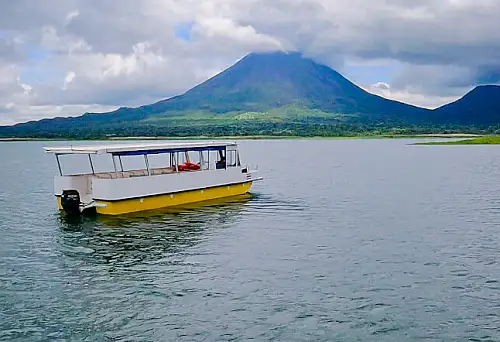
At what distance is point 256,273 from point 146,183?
15095mm

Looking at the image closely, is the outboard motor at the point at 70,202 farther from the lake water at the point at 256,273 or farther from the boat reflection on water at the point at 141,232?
the lake water at the point at 256,273

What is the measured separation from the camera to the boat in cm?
3412

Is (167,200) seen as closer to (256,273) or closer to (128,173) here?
(128,173)

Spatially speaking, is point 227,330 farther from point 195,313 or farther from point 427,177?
point 427,177

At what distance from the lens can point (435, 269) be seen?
2273 centimetres

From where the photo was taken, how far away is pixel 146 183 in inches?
1405

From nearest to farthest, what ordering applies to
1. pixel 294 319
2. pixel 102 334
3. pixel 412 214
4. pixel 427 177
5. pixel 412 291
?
pixel 102 334
pixel 294 319
pixel 412 291
pixel 412 214
pixel 427 177

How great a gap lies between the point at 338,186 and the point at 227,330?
37998 millimetres

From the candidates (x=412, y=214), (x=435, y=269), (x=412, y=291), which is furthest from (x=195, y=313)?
(x=412, y=214)

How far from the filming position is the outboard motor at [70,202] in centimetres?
3412

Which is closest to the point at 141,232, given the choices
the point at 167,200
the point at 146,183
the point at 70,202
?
the point at 146,183

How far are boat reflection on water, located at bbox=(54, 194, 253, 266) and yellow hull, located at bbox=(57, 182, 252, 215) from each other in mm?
478

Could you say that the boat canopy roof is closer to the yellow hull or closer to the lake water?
the yellow hull

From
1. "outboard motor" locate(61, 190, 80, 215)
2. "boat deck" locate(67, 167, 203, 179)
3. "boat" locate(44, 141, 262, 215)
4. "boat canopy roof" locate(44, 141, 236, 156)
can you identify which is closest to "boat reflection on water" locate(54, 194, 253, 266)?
"outboard motor" locate(61, 190, 80, 215)
